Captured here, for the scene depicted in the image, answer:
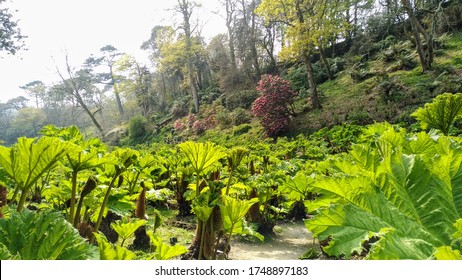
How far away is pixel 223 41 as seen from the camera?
102ft

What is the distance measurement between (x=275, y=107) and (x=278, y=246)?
37.3 ft

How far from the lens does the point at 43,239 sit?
0.81 meters

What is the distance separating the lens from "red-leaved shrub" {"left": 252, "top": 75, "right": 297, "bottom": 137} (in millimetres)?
14005

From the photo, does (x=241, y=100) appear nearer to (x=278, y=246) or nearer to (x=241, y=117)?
(x=241, y=117)

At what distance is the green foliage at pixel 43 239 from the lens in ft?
2.58

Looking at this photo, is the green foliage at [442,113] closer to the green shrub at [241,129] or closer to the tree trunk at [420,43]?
the tree trunk at [420,43]

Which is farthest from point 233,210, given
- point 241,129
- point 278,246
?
point 241,129

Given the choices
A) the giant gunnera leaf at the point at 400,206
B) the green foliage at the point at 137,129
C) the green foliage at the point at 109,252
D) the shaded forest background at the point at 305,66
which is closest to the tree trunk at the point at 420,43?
the shaded forest background at the point at 305,66

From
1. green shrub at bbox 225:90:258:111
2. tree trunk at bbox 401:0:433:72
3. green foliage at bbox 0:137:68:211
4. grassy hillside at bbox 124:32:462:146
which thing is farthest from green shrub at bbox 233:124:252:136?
green foliage at bbox 0:137:68:211

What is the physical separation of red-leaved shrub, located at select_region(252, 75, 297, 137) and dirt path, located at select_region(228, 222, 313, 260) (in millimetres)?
10300

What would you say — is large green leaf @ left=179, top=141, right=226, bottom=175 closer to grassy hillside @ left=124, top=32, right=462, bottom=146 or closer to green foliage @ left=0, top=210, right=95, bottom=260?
green foliage @ left=0, top=210, right=95, bottom=260
